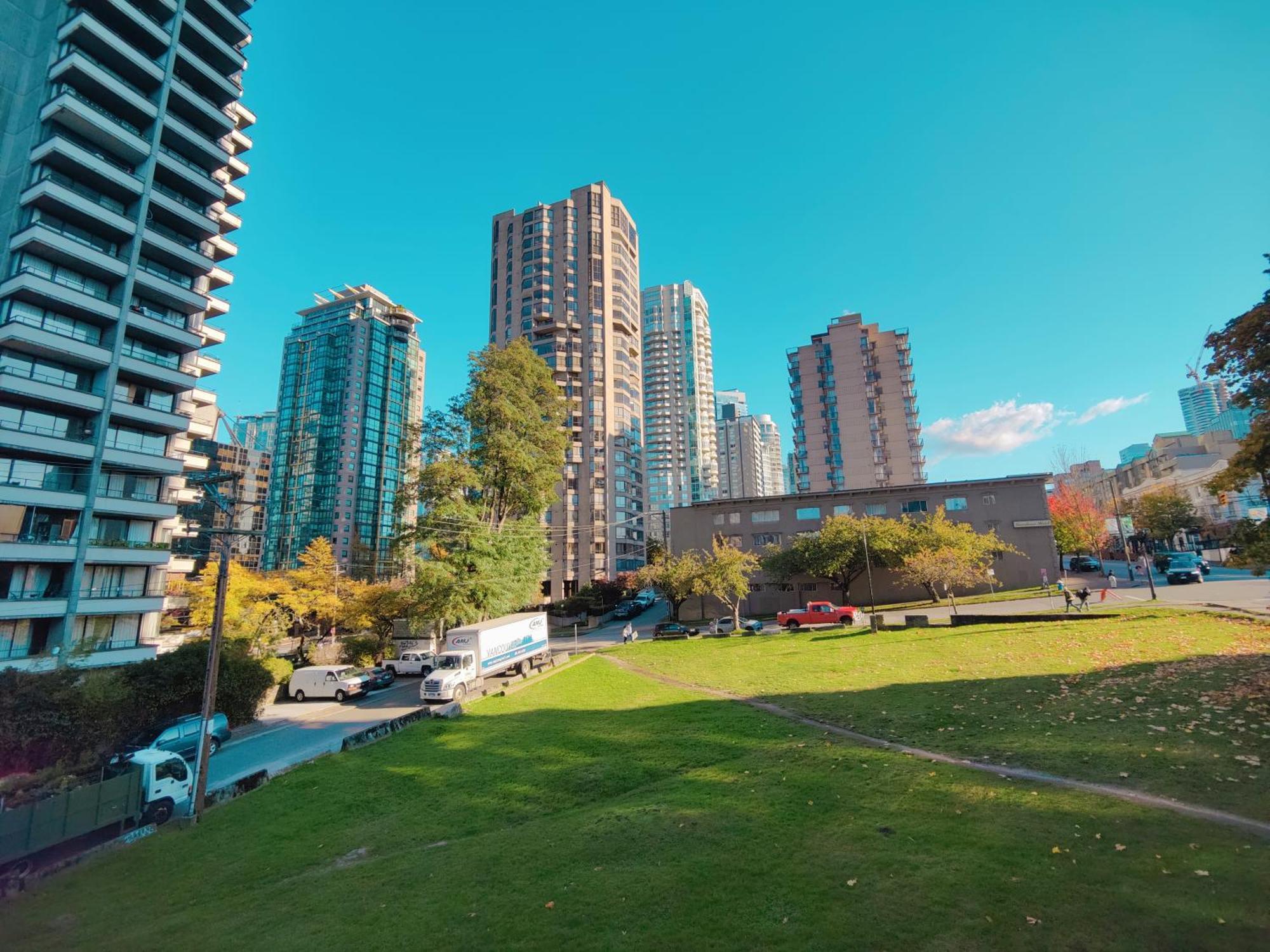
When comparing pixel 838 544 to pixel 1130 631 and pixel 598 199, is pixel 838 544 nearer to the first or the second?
pixel 1130 631

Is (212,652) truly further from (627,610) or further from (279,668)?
(627,610)

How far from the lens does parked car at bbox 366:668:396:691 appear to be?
3372cm

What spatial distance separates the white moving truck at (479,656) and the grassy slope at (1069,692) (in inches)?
337

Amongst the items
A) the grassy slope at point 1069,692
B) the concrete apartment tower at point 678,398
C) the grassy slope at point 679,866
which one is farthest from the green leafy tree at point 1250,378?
the concrete apartment tower at point 678,398

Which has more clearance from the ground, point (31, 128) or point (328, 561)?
point (31, 128)

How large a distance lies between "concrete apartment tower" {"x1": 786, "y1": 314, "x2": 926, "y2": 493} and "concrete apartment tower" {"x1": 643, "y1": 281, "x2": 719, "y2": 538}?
173 feet

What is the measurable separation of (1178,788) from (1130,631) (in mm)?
17965

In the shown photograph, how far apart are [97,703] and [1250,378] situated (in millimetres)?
34742

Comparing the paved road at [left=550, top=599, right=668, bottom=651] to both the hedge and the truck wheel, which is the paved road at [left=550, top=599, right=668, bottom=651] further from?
the truck wheel

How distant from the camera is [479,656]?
2894cm

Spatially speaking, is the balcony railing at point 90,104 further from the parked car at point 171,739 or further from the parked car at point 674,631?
the parked car at point 674,631

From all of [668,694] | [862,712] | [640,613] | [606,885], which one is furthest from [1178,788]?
[640,613]

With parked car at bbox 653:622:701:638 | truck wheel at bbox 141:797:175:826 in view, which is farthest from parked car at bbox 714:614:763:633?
truck wheel at bbox 141:797:175:826

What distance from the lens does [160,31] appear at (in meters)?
41.2
